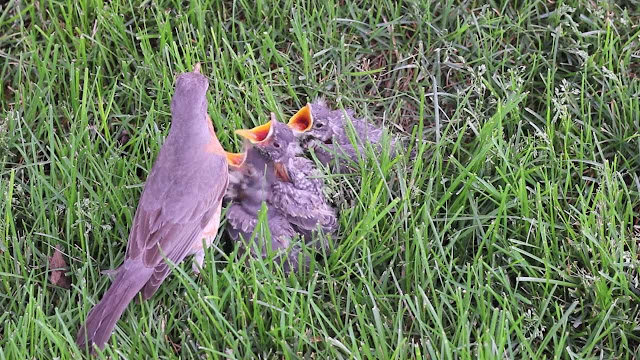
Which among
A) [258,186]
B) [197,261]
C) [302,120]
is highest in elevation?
[302,120]

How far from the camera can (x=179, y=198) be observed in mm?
3711

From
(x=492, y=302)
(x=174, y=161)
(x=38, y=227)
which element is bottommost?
(x=492, y=302)

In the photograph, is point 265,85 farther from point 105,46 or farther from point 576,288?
point 576,288

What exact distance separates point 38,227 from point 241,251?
2.92 ft

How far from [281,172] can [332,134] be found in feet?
1.08

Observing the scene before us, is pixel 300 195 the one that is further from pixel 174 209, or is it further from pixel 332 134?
pixel 174 209

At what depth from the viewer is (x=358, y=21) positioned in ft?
15.1

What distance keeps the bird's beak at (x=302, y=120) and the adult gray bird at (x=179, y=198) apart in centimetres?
41

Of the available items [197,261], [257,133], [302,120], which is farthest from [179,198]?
[302,120]

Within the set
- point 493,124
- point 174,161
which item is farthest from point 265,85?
point 493,124

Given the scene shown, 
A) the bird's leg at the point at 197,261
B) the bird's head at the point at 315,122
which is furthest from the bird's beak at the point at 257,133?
the bird's leg at the point at 197,261

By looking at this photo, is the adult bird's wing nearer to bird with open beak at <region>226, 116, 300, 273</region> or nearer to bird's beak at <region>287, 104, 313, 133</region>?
bird with open beak at <region>226, 116, 300, 273</region>

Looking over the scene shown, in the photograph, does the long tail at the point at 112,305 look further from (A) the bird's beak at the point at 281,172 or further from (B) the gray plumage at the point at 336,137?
(B) the gray plumage at the point at 336,137

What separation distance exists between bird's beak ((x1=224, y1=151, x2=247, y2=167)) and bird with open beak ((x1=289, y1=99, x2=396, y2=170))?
255 millimetres
